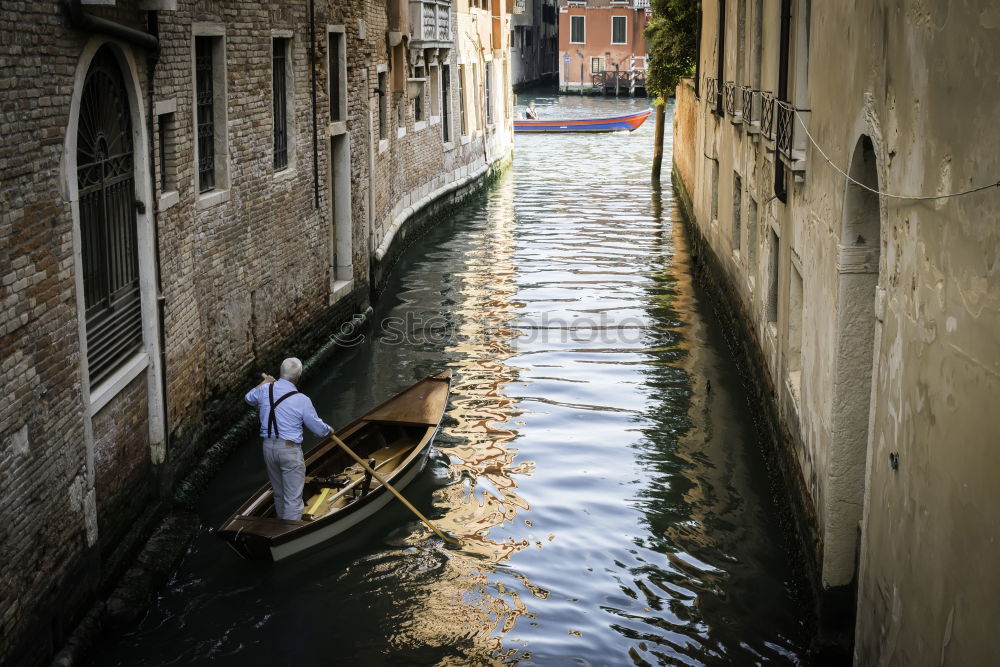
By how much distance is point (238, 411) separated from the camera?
1027 cm

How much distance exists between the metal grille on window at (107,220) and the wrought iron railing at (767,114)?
504cm

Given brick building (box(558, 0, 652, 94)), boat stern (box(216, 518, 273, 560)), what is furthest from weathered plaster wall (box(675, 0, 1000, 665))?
brick building (box(558, 0, 652, 94))

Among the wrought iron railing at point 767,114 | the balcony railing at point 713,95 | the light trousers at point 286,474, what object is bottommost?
the light trousers at point 286,474

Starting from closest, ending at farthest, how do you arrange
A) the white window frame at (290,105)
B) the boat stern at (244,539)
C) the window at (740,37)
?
the boat stern at (244,539) → the white window frame at (290,105) → the window at (740,37)

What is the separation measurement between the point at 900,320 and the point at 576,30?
6183cm

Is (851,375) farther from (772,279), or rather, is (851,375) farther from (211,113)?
(211,113)

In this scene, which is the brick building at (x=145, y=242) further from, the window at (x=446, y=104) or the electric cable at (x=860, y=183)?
the window at (x=446, y=104)

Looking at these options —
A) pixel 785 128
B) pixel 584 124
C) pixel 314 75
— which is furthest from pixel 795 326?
pixel 584 124

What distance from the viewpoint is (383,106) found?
17.9 meters

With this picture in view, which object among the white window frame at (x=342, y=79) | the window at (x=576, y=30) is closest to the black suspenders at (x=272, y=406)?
the white window frame at (x=342, y=79)

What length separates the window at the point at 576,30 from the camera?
6431 cm

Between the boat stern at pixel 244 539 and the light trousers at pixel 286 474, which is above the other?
the light trousers at pixel 286 474

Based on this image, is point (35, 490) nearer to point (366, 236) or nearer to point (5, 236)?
point (5, 236)

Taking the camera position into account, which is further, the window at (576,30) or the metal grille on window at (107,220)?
the window at (576,30)
